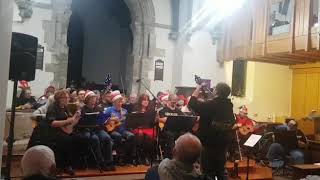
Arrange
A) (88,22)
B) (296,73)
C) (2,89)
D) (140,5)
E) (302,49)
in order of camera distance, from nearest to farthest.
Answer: (2,89), (302,49), (140,5), (296,73), (88,22)

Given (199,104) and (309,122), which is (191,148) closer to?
(199,104)

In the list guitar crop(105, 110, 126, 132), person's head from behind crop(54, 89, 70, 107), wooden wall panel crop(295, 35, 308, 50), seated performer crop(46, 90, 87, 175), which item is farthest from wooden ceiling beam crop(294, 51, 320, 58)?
person's head from behind crop(54, 89, 70, 107)

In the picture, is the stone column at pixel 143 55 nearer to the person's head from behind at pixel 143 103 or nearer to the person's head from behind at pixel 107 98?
the person's head from behind at pixel 143 103

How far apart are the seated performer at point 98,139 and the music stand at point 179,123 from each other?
1.05 m

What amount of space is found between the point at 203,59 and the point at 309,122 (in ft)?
12.1

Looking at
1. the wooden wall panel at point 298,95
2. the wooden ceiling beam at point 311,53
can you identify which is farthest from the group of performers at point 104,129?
the wooden wall panel at point 298,95

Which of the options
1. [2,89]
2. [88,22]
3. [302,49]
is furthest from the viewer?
[88,22]

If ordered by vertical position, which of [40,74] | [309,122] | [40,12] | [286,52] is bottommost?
[309,122]

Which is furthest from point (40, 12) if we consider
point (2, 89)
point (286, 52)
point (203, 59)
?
point (2, 89)

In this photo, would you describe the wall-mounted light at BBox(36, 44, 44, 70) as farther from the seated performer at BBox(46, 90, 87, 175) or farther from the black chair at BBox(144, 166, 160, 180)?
the black chair at BBox(144, 166, 160, 180)

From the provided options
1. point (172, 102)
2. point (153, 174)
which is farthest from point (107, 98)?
point (153, 174)

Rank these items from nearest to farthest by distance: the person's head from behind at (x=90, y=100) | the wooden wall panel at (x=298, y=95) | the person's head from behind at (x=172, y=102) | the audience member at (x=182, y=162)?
the audience member at (x=182, y=162) → the person's head from behind at (x=90, y=100) → the person's head from behind at (x=172, y=102) → the wooden wall panel at (x=298, y=95)

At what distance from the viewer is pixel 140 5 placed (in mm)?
11883

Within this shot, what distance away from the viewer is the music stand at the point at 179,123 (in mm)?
7051
